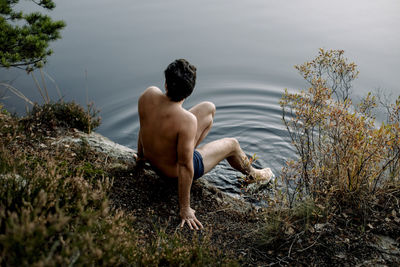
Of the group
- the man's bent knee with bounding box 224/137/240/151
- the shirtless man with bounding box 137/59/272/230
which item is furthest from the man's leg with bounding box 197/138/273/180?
the shirtless man with bounding box 137/59/272/230

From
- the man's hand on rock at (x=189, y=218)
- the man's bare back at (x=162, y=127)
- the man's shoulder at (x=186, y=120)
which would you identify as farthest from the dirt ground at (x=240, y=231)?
the man's shoulder at (x=186, y=120)

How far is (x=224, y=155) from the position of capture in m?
4.26

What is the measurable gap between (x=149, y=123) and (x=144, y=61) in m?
6.16

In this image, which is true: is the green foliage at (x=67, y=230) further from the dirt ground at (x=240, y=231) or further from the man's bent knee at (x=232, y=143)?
the man's bent knee at (x=232, y=143)

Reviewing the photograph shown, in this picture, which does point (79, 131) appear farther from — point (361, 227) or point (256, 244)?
point (361, 227)

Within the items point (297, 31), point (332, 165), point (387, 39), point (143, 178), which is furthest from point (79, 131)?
point (387, 39)

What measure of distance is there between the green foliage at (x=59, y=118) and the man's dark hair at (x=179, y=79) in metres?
2.01

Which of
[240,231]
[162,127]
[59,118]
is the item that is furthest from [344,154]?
[59,118]

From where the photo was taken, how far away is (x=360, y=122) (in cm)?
294

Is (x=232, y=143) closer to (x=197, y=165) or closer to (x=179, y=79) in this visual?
(x=197, y=165)

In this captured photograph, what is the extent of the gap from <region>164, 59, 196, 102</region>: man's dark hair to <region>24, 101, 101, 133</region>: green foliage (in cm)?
201

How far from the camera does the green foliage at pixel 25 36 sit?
439 cm

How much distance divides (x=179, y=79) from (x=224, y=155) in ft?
5.08

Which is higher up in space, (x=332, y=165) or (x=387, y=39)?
(x=387, y=39)
